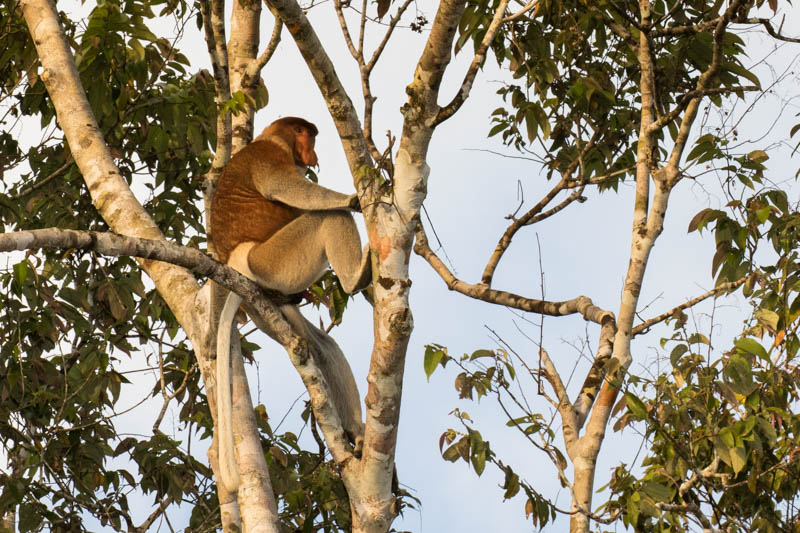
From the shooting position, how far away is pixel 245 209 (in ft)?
13.1

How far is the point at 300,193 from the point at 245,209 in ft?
0.89

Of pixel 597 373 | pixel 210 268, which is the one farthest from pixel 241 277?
pixel 597 373

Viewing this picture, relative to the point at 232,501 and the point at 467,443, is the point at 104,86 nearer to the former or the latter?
the point at 232,501

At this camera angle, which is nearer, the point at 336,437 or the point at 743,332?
the point at 336,437

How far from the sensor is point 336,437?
3.17 m

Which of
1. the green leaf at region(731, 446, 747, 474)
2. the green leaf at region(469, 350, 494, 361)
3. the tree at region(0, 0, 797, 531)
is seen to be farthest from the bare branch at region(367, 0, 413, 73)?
the green leaf at region(731, 446, 747, 474)

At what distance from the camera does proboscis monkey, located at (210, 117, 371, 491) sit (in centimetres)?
377

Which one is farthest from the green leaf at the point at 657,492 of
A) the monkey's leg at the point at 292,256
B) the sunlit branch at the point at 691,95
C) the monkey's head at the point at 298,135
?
the monkey's head at the point at 298,135

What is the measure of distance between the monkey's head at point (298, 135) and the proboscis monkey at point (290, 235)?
0.13 m

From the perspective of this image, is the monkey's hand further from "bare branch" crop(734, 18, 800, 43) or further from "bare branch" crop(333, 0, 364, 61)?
"bare branch" crop(734, 18, 800, 43)

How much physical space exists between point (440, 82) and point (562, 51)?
1.73 metres

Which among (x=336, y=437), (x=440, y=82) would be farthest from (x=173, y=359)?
(x=440, y=82)

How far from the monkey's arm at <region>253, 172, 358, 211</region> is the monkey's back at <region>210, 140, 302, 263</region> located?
1.8 inches

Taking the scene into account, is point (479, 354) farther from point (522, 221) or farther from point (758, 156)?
point (758, 156)
